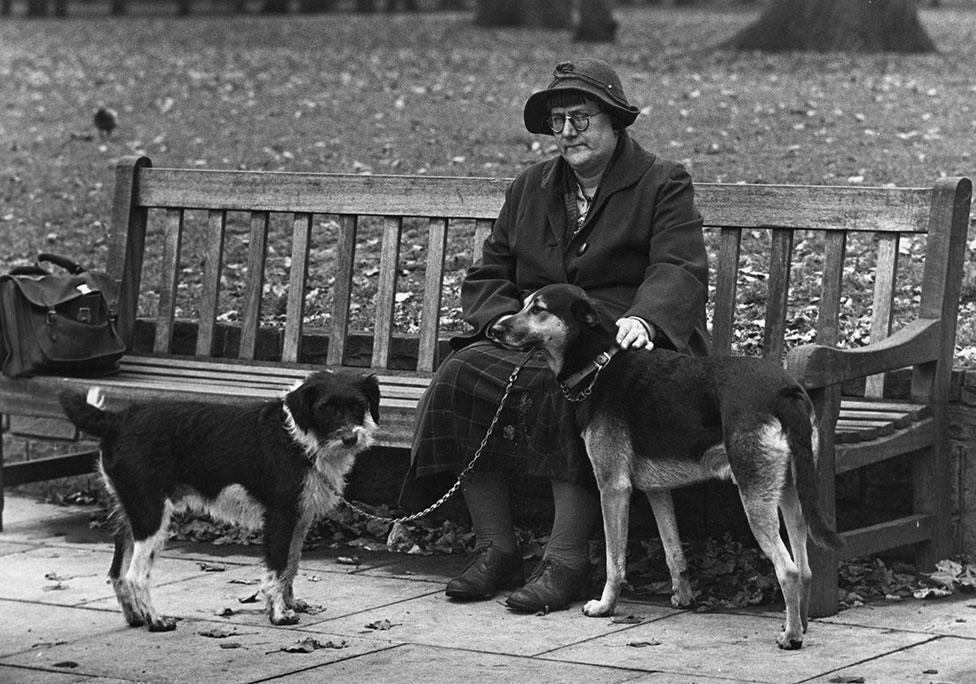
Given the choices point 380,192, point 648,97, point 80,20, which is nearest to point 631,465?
point 380,192

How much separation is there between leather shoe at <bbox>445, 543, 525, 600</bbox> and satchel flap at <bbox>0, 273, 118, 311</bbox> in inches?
84.4

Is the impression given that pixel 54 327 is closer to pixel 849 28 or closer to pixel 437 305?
pixel 437 305

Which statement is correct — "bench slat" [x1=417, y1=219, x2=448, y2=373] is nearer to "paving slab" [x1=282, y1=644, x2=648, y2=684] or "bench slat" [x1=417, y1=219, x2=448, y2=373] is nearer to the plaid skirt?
the plaid skirt

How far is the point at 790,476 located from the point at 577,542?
0.92 meters

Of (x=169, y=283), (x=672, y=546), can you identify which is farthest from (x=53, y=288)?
(x=672, y=546)

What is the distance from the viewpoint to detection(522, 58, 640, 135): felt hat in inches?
220

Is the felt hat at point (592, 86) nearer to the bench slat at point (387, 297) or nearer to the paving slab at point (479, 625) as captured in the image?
the bench slat at point (387, 297)

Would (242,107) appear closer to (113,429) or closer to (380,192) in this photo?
(380,192)

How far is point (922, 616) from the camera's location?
17.0 ft

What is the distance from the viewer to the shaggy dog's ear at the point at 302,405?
5.18 meters

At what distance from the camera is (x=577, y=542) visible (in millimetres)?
5527

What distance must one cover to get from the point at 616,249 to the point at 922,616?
1.64 meters

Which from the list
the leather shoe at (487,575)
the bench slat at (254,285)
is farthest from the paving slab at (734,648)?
the bench slat at (254,285)

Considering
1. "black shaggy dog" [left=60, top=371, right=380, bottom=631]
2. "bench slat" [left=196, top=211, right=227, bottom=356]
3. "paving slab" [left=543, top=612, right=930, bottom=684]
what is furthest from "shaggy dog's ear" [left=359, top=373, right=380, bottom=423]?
"bench slat" [left=196, top=211, right=227, bottom=356]
